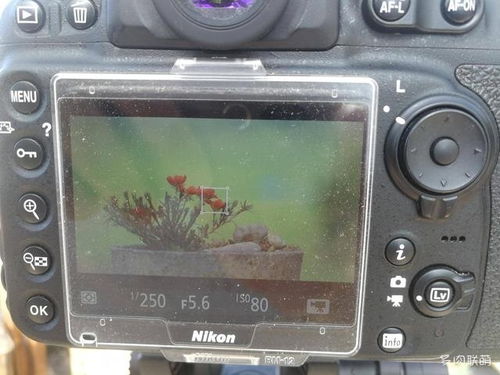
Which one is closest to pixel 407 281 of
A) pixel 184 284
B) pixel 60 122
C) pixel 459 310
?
pixel 459 310

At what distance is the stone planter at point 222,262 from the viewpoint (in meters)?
0.43

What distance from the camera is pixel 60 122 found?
43cm

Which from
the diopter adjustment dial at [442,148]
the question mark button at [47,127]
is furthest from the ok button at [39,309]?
the diopter adjustment dial at [442,148]

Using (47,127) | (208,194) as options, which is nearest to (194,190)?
(208,194)

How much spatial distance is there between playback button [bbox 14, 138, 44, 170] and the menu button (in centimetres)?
2

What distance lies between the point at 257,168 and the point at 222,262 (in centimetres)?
7

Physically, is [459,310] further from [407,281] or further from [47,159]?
[47,159]

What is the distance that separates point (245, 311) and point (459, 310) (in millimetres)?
149

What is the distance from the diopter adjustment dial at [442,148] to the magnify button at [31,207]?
9.4 inches

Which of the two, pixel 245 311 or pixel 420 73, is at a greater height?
pixel 420 73

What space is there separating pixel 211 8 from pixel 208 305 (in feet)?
0.65

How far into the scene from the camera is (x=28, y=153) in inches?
17.1

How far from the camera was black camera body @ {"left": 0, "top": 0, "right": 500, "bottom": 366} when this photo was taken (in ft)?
1.35

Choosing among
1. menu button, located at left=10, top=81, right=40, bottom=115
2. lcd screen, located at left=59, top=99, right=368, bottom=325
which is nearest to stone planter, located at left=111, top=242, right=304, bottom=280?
lcd screen, located at left=59, top=99, right=368, bottom=325
